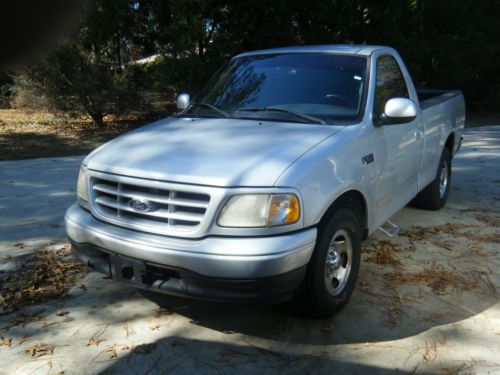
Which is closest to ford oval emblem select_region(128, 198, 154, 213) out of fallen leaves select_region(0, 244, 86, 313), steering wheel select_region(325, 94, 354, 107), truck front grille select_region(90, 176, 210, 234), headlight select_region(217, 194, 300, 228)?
truck front grille select_region(90, 176, 210, 234)

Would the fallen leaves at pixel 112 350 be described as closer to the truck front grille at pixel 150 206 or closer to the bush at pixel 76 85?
the truck front grille at pixel 150 206

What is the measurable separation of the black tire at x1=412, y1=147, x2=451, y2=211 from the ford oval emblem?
3.71m

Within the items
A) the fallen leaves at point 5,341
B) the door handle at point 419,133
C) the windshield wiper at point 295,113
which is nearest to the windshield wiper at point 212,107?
the windshield wiper at point 295,113

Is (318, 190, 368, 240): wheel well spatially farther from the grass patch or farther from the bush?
the bush

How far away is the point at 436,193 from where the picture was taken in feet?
18.9

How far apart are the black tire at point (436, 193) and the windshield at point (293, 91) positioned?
2137 millimetres

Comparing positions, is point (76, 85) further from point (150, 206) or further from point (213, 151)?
point (150, 206)

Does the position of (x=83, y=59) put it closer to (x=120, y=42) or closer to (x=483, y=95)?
(x=120, y=42)

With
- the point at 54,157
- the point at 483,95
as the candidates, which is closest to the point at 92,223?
the point at 54,157

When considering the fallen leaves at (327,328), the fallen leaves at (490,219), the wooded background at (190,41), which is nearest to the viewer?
the fallen leaves at (327,328)

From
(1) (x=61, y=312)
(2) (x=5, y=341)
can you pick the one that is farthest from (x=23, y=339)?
(1) (x=61, y=312)

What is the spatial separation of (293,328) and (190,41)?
31.5 feet

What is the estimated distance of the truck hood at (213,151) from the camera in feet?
9.54

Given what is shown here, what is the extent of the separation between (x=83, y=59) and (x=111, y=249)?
34.3 feet
